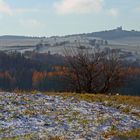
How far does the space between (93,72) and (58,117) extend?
18229 millimetres

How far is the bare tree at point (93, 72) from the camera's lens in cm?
3248

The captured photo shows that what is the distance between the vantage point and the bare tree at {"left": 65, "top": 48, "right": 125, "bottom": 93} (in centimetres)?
3248

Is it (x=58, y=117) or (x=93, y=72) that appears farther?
(x=93, y=72)

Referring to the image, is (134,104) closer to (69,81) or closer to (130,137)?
(130,137)

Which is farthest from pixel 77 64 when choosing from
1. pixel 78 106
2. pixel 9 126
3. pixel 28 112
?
pixel 9 126

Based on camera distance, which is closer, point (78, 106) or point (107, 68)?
point (78, 106)

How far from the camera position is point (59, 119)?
606 inches

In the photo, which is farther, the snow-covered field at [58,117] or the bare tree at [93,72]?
the bare tree at [93,72]

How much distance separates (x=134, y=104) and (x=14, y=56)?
9885 centimetres

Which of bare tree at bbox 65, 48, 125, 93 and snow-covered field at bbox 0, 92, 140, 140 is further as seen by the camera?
bare tree at bbox 65, 48, 125, 93

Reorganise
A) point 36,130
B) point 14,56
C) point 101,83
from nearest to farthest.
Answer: point 36,130 → point 101,83 → point 14,56

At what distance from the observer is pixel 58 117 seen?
617 inches

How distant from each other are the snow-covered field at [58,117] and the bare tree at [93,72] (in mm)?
12282

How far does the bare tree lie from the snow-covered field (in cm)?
1228
